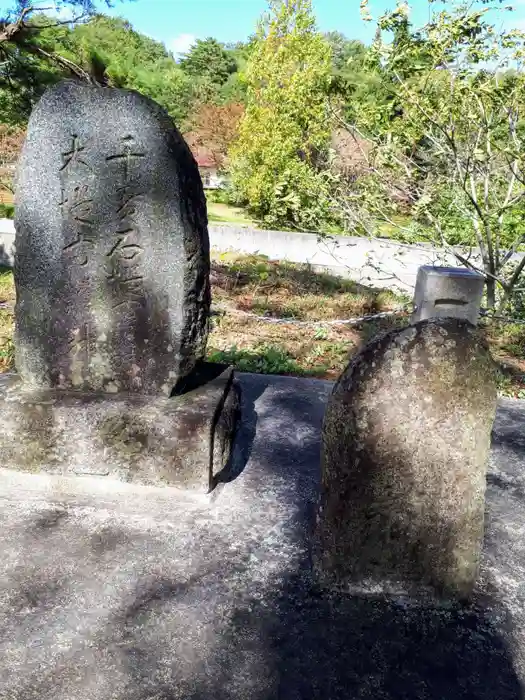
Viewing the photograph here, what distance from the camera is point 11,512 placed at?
2262 mm

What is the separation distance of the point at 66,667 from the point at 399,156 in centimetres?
547

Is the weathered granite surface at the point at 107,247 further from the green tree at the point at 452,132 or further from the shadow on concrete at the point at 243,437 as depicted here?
the green tree at the point at 452,132

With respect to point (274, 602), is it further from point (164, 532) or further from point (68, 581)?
point (68, 581)

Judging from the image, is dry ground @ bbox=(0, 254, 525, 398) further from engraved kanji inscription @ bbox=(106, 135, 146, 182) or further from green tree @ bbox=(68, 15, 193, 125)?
green tree @ bbox=(68, 15, 193, 125)

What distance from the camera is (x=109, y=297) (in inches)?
93.7

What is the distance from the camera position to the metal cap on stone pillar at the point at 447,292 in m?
4.54

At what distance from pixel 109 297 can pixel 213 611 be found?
1307mm

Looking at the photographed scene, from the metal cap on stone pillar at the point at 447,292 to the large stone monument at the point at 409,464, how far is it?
2862 millimetres

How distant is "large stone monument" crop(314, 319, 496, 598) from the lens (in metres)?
1.70

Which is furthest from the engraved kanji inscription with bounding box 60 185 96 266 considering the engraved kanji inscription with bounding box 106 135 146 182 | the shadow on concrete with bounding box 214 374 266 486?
the shadow on concrete with bounding box 214 374 266 486

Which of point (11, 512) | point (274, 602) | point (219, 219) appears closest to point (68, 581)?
point (11, 512)

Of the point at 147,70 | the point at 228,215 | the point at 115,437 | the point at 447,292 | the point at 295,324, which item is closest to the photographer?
the point at 115,437

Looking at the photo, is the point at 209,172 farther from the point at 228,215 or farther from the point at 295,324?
the point at 295,324


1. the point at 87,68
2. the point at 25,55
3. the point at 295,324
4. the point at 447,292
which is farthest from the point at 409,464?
the point at 25,55
